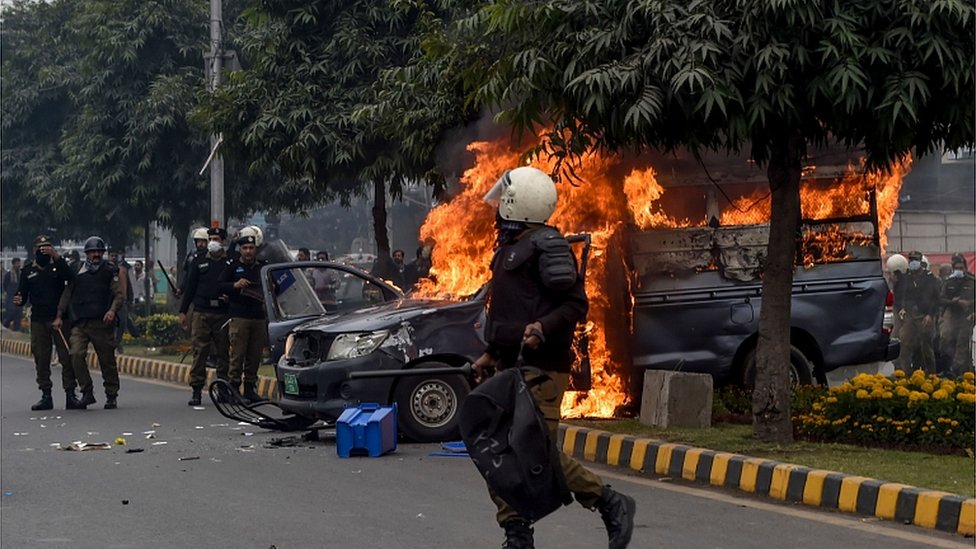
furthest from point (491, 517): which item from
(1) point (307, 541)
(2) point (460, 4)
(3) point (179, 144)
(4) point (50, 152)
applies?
(4) point (50, 152)

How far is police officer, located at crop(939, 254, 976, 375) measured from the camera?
18.1 metres

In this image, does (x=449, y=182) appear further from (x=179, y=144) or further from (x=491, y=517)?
(x=179, y=144)

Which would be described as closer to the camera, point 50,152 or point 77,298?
point 77,298

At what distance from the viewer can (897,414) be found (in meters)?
10.7

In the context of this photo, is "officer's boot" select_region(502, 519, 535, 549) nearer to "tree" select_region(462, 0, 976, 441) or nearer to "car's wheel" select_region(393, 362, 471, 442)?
"tree" select_region(462, 0, 976, 441)

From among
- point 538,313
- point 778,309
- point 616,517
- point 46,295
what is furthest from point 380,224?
point 616,517

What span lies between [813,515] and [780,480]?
24.9 inches

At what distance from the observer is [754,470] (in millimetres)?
9406

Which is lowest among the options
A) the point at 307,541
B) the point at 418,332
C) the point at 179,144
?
the point at 307,541

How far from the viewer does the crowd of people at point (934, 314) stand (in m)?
18.2

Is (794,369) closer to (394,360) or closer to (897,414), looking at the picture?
(897,414)

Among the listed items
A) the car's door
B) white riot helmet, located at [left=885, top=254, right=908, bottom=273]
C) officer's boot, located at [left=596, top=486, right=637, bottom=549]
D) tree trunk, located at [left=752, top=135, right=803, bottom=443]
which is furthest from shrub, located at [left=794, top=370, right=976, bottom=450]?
white riot helmet, located at [left=885, top=254, right=908, bottom=273]

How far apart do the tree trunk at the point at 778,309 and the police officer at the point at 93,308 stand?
24.6 feet

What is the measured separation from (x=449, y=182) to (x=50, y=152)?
2185 centimetres
